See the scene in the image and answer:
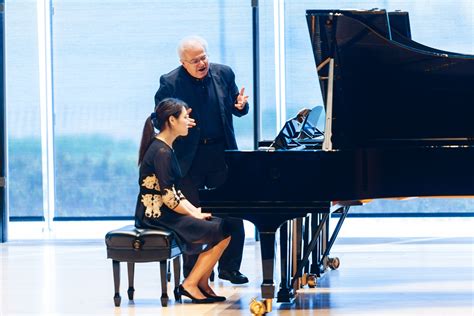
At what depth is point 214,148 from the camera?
657 cm

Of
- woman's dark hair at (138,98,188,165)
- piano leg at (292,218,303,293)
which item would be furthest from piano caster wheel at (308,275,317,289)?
woman's dark hair at (138,98,188,165)

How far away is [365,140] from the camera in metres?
5.40

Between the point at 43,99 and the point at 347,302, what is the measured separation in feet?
15.7

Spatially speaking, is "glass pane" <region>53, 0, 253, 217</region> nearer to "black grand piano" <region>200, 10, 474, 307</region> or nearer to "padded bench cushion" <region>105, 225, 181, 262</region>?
"padded bench cushion" <region>105, 225, 181, 262</region>

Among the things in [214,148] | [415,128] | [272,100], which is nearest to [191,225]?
[214,148]

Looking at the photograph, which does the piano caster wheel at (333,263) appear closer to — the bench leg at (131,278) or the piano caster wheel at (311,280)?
the piano caster wheel at (311,280)

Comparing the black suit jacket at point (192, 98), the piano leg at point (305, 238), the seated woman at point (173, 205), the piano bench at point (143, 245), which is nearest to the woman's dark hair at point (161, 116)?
the seated woman at point (173, 205)

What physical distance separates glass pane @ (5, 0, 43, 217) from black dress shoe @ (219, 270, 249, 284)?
3643 millimetres

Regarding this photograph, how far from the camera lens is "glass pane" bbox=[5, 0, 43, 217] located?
9.93m

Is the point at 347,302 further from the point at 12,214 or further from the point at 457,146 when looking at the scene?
the point at 12,214

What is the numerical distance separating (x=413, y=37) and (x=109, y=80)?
2.64 meters

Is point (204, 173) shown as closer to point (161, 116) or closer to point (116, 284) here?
point (161, 116)

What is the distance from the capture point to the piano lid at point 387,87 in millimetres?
5371

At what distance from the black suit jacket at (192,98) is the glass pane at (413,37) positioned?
3122 mm
